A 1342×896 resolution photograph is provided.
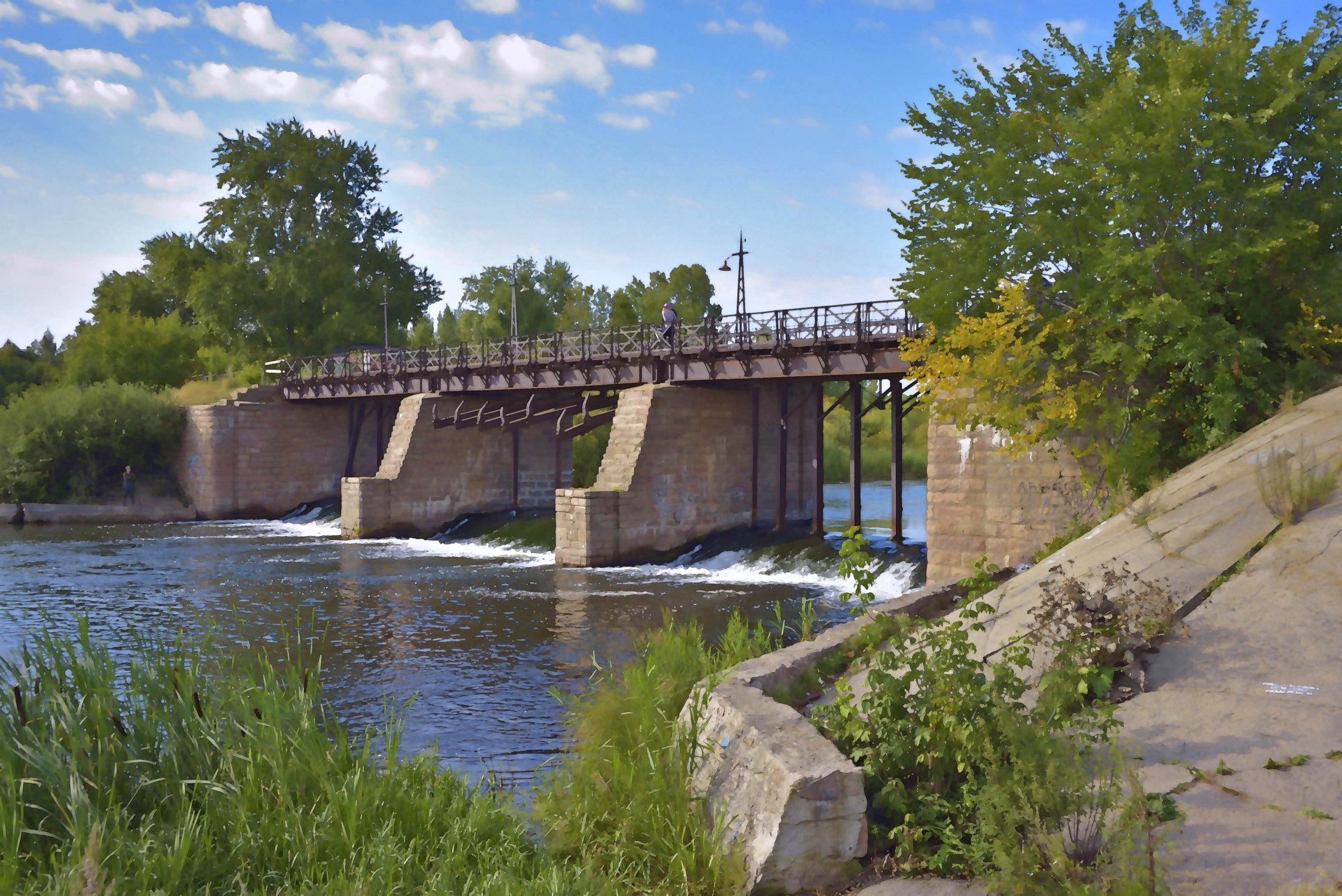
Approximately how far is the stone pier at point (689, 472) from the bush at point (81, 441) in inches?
985

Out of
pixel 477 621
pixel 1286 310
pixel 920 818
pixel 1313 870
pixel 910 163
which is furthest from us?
pixel 477 621

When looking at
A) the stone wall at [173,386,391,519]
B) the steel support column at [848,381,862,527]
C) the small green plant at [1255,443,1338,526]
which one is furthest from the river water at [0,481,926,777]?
the stone wall at [173,386,391,519]

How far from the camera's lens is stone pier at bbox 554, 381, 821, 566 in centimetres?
2538

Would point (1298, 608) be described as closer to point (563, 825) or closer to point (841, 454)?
point (563, 825)

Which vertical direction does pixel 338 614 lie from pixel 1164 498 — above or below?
below

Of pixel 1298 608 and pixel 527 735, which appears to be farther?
pixel 527 735

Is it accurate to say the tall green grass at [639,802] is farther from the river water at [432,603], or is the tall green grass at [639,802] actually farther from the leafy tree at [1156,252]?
the leafy tree at [1156,252]

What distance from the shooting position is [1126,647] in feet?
21.2

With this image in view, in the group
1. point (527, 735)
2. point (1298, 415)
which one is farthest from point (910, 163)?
point (527, 735)

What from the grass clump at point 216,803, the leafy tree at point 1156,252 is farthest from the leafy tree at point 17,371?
the grass clump at point 216,803

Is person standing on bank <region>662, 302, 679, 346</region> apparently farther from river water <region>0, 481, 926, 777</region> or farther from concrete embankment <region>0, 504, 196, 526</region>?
concrete embankment <region>0, 504, 196, 526</region>

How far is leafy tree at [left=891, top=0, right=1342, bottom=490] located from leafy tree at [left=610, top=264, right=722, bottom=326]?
177 ft

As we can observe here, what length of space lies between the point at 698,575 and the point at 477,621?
23.8 feet

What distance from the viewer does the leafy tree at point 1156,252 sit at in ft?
38.2
